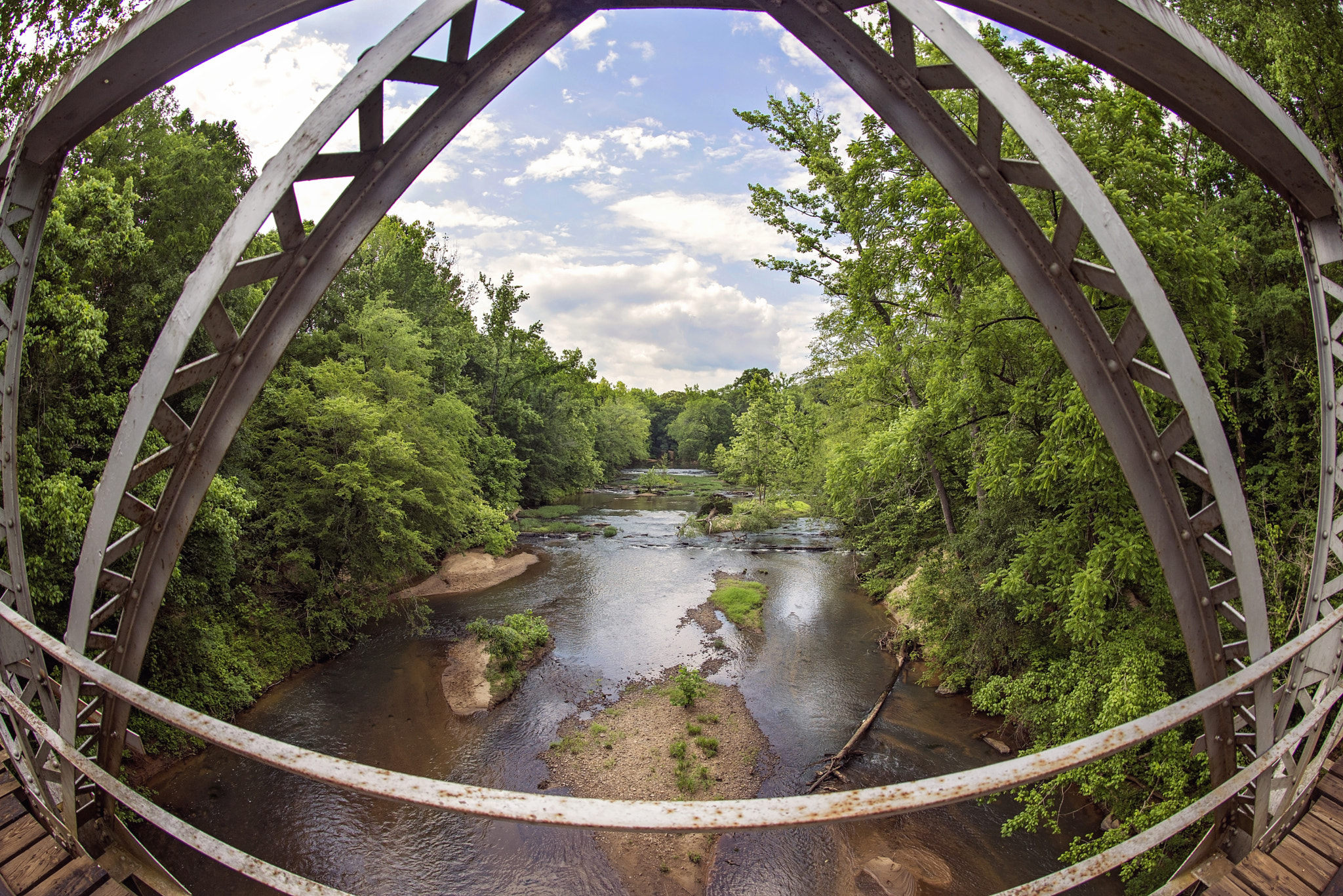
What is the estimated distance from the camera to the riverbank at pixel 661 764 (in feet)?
26.3

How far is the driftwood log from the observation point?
9758 millimetres

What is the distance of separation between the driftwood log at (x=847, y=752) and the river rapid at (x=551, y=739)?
0.67ft

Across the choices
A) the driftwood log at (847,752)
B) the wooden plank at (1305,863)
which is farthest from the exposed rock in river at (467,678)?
the wooden plank at (1305,863)

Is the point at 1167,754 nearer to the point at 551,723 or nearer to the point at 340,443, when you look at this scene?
the point at 551,723

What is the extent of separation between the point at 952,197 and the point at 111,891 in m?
5.38

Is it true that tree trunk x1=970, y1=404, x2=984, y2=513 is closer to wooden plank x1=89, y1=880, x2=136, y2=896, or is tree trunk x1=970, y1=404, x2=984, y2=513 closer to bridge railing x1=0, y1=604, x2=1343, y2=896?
bridge railing x1=0, y1=604, x2=1343, y2=896

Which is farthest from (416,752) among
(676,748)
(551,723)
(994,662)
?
(994,662)

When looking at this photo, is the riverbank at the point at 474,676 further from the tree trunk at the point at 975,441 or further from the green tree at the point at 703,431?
the green tree at the point at 703,431

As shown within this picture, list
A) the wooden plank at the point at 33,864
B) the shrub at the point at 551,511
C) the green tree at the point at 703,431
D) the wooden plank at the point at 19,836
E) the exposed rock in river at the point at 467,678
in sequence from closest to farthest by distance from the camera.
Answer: the wooden plank at the point at 33,864 < the wooden plank at the point at 19,836 < the exposed rock in river at the point at 467,678 < the shrub at the point at 551,511 < the green tree at the point at 703,431

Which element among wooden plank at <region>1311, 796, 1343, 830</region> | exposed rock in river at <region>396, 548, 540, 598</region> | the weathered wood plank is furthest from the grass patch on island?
the weathered wood plank

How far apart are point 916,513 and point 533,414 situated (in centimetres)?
2292

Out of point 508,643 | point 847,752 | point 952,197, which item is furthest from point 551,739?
point 952,197

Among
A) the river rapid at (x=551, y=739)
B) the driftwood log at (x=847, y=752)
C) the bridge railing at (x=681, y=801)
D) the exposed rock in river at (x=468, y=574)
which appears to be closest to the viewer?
the bridge railing at (x=681, y=801)

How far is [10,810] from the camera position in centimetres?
331
